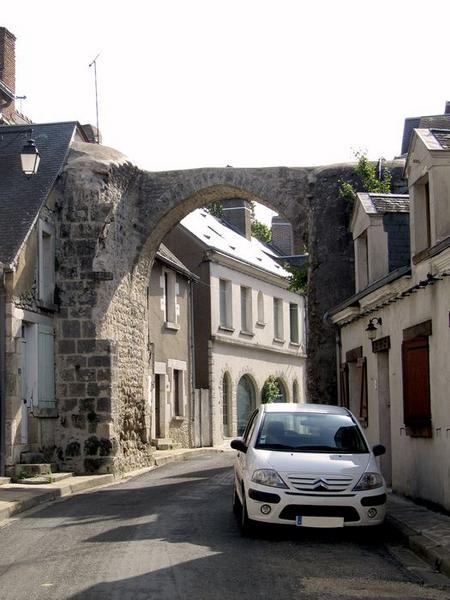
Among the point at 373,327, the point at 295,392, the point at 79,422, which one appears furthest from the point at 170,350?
the point at 373,327

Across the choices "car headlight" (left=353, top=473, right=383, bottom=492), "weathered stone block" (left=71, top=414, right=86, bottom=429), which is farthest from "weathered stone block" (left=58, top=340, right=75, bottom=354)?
"car headlight" (left=353, top=473, right=383, bottom=492)

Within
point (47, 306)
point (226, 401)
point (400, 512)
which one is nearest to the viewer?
point (400, 512)

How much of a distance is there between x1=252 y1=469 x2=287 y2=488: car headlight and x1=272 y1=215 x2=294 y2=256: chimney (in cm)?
3847

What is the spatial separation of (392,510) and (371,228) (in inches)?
238

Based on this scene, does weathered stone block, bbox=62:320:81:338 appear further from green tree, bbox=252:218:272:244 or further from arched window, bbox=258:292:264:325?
green tree, bbox=252:218:272:244

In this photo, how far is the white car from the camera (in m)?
9.69

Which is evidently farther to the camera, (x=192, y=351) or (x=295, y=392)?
(x=295, y=392)

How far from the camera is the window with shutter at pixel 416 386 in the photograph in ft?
40.9

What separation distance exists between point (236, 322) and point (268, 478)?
1005 inches

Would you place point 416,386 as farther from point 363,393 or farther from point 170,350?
point 170,350

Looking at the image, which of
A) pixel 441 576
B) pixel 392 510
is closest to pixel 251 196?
pixel 392 510

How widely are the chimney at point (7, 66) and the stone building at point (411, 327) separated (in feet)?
44.2

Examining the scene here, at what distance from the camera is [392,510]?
1181 centimetres

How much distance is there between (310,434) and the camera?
10867mm
